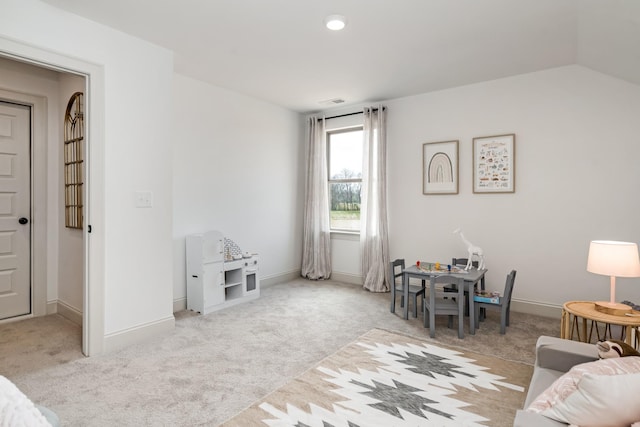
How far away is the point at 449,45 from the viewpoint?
3.05m

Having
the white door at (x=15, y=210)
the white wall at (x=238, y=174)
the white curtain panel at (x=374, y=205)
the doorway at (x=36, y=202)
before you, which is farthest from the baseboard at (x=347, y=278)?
the white door at (x=15, y=210)

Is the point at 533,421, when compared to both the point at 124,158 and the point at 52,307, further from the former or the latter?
the point at 52,307

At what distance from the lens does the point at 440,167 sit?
171 inches

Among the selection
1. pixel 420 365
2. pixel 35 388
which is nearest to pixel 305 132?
pixel 420 365

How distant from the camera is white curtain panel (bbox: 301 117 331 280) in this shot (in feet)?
17.4

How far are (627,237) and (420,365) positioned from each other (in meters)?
2.43

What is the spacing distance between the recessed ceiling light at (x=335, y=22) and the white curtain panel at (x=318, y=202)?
2547 millimetres

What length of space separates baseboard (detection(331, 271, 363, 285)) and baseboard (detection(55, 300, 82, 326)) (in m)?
3.20

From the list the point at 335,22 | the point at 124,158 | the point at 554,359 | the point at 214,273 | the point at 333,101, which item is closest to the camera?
the point at 554,359

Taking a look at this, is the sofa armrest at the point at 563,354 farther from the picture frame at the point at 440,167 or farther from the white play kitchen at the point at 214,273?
the white play kitchen at the point at 214,273

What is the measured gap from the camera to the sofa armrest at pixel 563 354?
1.72 meters

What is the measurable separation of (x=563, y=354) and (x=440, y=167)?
9.43 feet

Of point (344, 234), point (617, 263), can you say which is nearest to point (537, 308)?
point (617, 263)

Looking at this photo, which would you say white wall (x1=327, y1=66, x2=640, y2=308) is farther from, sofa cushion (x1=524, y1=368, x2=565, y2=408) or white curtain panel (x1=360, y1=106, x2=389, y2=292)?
sofa cushion (x1=524, y1=368, x2=565, y2=408)
